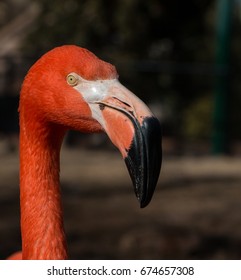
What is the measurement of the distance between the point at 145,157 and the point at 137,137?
69mm

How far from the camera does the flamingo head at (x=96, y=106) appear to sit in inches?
95.4

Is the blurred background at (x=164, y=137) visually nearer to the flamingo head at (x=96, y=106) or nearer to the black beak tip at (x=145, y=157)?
the flamingo head at (x=96, y=106)

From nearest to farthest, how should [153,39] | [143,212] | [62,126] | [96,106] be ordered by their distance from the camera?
[96,106] → [62,126] → [143,212] → [153,39]

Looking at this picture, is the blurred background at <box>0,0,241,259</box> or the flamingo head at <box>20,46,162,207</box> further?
the blurred background at <box>0,0,241,259</box>

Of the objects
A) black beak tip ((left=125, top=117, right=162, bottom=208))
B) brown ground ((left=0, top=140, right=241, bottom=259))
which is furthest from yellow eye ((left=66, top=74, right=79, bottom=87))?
brown ground ((left=0, top=140, right=241, bottom=259))

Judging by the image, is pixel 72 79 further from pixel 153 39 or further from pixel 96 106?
pixel 153 39

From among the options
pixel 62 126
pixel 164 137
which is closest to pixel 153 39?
pixel 164 137

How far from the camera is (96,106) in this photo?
2.55 meters

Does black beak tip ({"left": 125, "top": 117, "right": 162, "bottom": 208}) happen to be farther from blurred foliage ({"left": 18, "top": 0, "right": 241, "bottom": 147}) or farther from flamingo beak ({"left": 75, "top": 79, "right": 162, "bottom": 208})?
blurred foliage ({"left": 18, "top": 0, "right": 241, "bottom": 147})

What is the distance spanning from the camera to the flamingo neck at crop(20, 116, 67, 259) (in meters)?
2.70

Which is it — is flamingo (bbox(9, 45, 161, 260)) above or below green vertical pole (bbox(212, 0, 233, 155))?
below

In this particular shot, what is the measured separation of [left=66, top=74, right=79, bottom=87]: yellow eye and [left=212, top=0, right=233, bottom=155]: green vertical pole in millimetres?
9151

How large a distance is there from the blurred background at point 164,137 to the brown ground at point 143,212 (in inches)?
0.4
